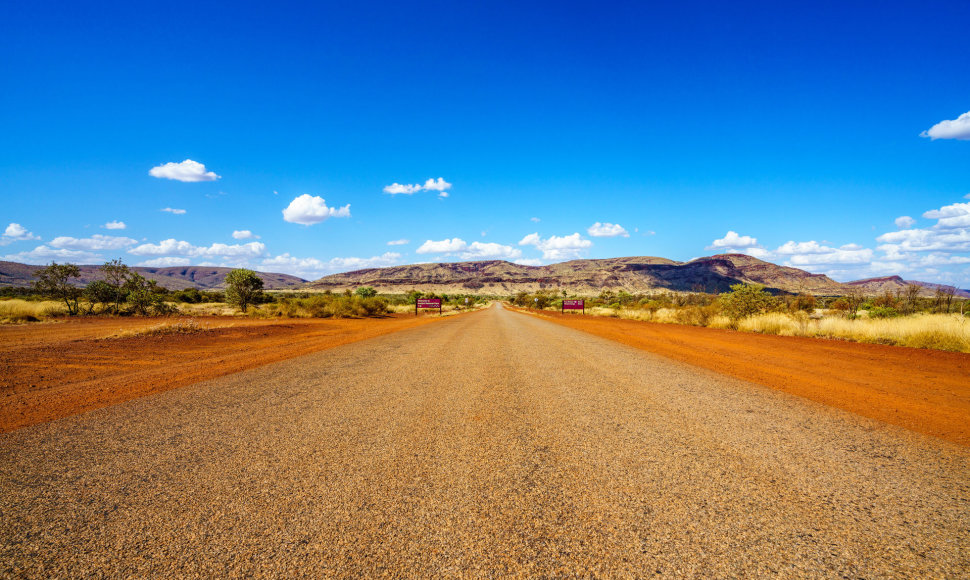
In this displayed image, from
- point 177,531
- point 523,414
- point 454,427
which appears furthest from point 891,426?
point 177,531

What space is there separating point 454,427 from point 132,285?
1354 inches

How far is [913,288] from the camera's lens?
24.9 meters

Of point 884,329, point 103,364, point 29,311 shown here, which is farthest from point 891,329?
point 29,311

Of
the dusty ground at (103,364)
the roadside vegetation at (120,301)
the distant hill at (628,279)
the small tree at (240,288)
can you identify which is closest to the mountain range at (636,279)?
the distant hill at (628,279)

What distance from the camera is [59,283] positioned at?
2591 cm

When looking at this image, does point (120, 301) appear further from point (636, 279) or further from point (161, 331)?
point (636, 279)

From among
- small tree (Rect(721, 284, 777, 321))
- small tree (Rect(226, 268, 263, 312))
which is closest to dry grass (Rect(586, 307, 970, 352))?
small tree (Rect(721, 284, 777, 321))

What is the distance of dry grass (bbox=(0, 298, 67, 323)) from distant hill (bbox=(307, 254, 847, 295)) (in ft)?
385

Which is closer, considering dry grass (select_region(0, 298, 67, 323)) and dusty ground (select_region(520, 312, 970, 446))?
dusty ground (select_region(520, 312, 970, 446))

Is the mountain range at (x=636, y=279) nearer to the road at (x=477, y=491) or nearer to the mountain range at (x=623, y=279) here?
the mountain range at (x=623, y=279)

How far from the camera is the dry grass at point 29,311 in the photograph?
813 inches

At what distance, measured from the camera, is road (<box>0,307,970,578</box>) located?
2463 mm

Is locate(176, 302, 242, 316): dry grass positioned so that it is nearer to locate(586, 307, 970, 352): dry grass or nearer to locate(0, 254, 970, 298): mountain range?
locate(586, 307, 970, 352): dry grass

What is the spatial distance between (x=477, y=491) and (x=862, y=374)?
31.0 feet
